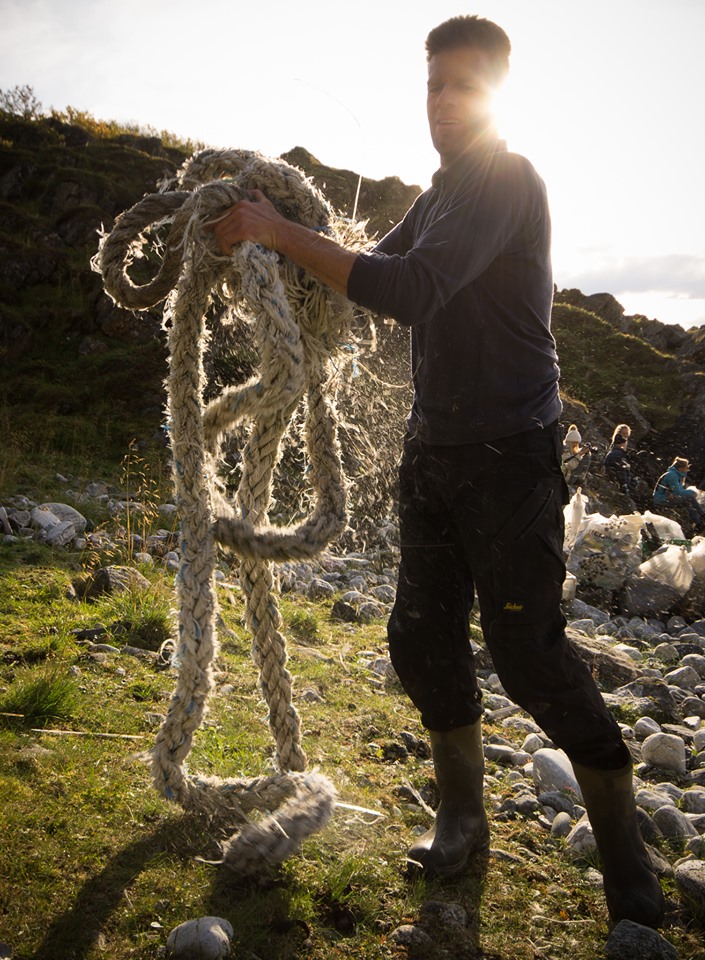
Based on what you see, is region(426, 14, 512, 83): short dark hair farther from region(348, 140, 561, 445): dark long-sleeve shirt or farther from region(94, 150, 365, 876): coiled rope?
region(94, 150, 365, 876): coiled rope

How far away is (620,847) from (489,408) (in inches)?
59.5

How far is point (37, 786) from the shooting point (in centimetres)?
264

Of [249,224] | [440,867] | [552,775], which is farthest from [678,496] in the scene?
[249,224]

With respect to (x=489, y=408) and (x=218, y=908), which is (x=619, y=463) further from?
(x=218, y=908)

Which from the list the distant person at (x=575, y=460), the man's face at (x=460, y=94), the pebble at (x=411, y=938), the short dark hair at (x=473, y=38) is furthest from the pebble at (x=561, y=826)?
the distant person at (x=575, y=460)

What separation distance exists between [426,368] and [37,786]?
197 cm

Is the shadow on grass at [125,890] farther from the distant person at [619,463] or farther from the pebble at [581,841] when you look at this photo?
the distant person at [619,463]

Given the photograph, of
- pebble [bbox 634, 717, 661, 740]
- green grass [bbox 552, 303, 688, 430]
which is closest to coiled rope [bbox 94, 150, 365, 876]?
pebble [bbox 634, 717, 661, 740]

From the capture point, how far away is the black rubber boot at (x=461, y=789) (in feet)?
9.26

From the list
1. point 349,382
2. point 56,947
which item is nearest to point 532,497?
point 349,382

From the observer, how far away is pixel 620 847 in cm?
254

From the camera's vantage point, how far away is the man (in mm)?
2312

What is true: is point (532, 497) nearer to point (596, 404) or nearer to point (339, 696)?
point (339, 696)

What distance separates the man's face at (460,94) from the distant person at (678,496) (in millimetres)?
12122
